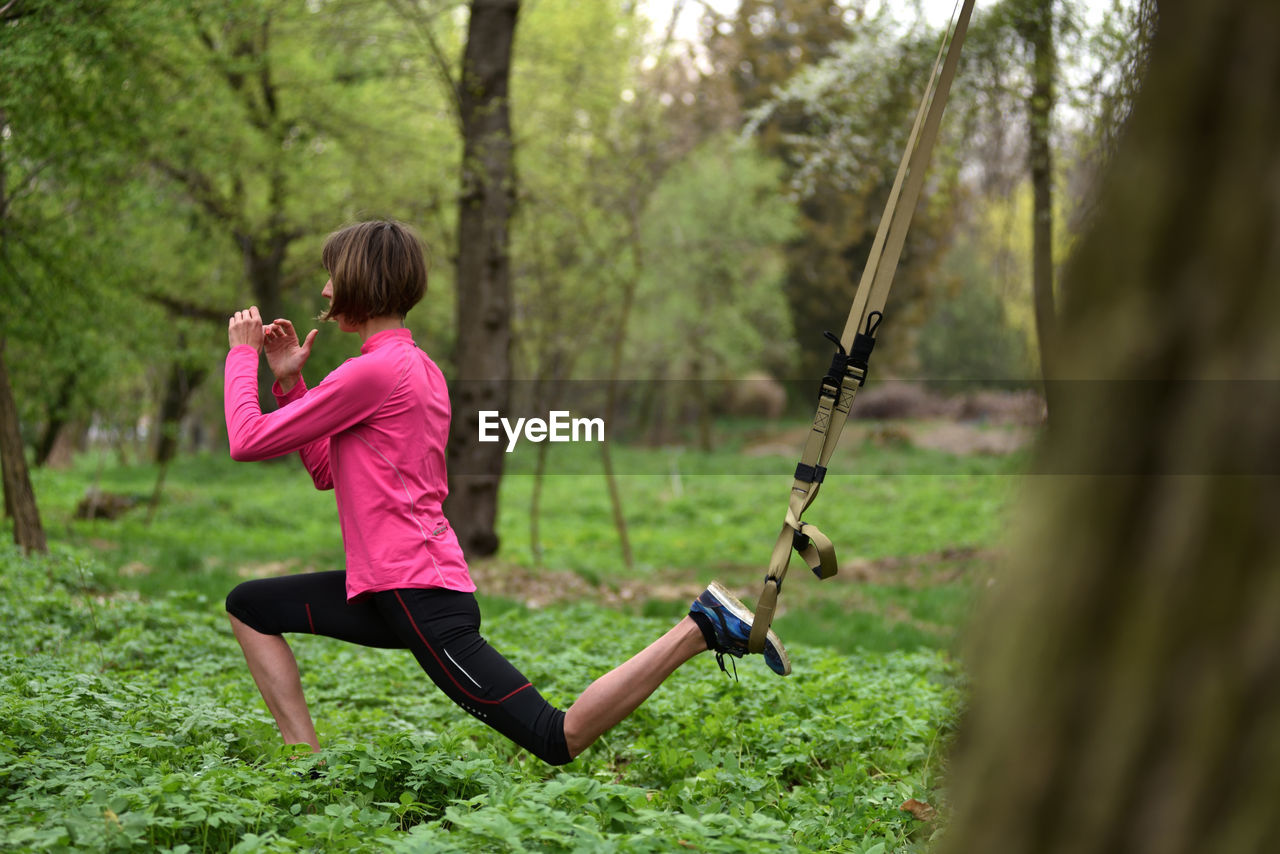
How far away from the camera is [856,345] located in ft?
10.0

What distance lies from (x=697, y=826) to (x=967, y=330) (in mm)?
40019

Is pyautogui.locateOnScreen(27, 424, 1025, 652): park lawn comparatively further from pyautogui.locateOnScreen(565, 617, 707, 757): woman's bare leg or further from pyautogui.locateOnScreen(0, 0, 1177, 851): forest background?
pyautogui.locateOnScreen(565, 617, 707, 757): woman's bare leg

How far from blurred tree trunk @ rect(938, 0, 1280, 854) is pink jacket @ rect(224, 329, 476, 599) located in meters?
2.06

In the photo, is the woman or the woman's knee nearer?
the woman

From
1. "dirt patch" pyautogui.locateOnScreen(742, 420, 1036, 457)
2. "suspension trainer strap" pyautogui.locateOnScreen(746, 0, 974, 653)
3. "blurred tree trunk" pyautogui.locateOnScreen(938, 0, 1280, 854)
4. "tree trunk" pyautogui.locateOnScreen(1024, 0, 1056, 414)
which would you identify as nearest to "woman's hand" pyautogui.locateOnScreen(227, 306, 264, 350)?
"suspension trainer strap" pyautogui.locateOnScreen(746, 0, 974, 653)

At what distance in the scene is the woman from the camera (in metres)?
3.31

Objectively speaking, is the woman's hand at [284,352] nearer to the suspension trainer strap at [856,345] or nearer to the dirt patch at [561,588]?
the suspension trainer strap at [856,345]

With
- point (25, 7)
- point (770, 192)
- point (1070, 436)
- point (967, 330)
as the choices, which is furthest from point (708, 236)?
point (1070, 436)

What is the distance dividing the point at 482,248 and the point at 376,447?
9063 millimetres

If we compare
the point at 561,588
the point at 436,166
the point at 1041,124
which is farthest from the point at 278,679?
the point at 436,166

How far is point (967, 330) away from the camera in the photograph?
A: 40469 millimetres

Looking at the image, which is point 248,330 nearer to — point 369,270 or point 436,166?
point 369,270

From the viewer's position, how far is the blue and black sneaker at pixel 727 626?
326cm

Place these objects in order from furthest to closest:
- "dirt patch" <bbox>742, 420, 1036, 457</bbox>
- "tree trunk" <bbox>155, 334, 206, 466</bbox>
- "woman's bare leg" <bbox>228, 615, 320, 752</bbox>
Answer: "dirt patch" <bbox>742, 420, 1036, 457</bbox>, "tree trunk" <bbox>155, 334, 206, 466</bbox>, "woman's bare leg" <bbox>228, 615, 320, 752</bbox>
